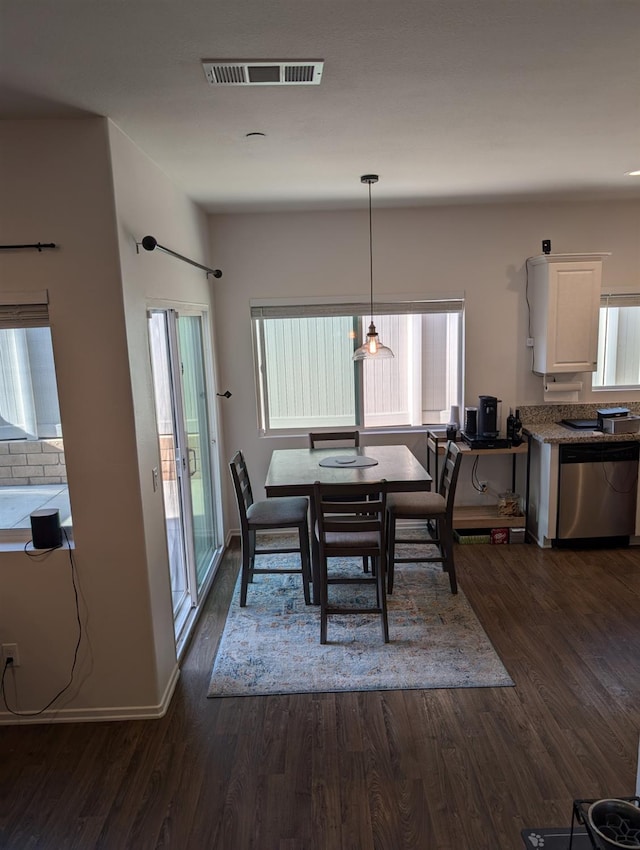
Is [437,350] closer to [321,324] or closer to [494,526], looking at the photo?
[321,324]

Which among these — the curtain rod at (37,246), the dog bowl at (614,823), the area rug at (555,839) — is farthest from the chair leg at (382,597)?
the curtain rod at (37,246)

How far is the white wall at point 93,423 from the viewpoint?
91.7 inches

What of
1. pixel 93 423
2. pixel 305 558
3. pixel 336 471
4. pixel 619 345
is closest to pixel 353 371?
pixel 336 471

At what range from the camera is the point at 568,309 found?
446 cm

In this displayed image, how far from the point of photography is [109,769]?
240cm

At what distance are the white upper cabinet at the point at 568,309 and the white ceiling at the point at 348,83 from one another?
3.37 ft

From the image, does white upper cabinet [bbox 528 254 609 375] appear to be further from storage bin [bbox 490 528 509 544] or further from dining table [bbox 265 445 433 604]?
dining table [bbox 265 445 433 604]

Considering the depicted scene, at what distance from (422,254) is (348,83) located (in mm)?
2760

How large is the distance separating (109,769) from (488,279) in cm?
427

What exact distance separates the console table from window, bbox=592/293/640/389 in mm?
1054

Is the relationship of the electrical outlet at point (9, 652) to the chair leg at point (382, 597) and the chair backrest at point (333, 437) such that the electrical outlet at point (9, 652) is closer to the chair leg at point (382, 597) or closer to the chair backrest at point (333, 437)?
the chair leg at point (382, 597)

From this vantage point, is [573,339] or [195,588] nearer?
[195,588]

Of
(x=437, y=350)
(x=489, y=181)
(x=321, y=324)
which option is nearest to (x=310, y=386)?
(x=321, y=324)

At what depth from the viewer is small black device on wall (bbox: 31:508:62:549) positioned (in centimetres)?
254
